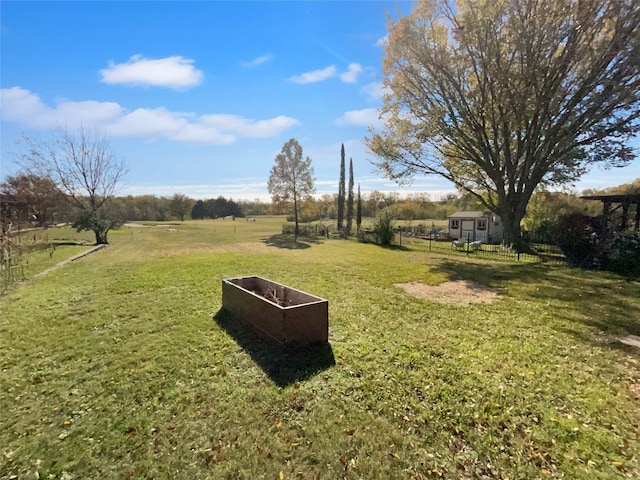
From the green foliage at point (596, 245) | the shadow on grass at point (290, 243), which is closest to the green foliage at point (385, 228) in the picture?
the shadow on grass at point (290, 243)

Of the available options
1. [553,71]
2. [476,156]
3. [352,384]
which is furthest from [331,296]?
[553,71]

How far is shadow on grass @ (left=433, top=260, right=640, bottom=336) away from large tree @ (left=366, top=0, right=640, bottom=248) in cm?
536

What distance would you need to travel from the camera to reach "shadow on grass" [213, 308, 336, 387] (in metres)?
3.96

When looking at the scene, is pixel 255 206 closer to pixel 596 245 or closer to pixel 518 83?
pixel 518 83

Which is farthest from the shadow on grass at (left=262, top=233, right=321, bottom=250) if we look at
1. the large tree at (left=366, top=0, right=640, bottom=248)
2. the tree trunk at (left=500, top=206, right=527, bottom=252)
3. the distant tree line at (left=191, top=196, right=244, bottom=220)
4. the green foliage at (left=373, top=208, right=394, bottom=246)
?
the distant tree line at (left=191, top=196, right=244, bottom=220)

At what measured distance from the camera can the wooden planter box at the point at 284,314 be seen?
181 inches

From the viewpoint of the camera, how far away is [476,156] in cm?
1527

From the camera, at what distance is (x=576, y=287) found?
8680 millimetres

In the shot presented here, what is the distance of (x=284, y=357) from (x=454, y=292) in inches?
222

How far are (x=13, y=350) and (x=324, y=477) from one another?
5.32m

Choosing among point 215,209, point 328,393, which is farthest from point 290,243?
point 215,209

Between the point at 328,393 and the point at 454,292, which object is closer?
the point at 328,393

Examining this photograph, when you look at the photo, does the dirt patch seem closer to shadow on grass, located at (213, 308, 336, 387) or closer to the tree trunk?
shadow on grass, located at (213, 308, 336, 387)

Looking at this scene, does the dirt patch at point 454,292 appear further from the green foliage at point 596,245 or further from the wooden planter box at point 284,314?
the green foliage at point 596,245
